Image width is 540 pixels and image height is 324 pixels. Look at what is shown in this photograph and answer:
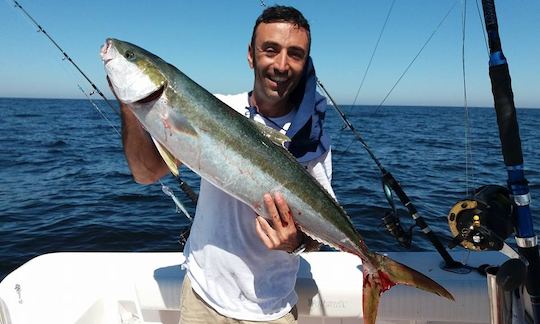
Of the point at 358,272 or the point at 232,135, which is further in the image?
the point at 358,272

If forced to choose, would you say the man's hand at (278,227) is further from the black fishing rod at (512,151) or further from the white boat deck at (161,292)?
the black fishing rod at (512,151)

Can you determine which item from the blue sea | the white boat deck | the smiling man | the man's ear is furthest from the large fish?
the blue sea

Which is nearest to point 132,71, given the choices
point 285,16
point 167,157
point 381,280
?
point 167,157

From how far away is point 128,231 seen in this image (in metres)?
8.61

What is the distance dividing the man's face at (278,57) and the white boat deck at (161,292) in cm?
169

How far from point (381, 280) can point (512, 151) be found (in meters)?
1.15

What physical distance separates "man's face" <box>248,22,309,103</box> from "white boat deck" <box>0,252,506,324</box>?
1.69m

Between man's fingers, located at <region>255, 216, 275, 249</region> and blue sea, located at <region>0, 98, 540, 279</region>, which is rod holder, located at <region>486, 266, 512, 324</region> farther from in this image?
blue sea, located at <region>0, 98, 540, 279</region>

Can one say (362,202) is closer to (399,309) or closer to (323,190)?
(399,309)

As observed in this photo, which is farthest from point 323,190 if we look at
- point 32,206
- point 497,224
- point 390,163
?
point 390,163

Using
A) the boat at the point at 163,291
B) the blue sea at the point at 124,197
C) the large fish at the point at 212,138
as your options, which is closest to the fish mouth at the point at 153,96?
the large fish at the point at 212,138

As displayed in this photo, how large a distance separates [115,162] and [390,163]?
11.2 meters

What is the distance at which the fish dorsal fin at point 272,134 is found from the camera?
7.61ft

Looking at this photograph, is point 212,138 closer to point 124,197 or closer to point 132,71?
point 132,71
